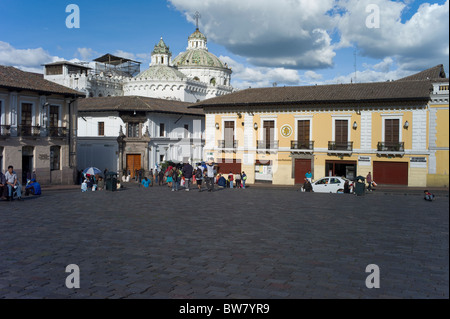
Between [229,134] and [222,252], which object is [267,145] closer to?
[229,134]

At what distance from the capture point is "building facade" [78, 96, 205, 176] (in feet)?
142

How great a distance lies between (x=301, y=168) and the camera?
114 feet

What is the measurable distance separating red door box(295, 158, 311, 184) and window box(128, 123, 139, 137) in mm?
16922

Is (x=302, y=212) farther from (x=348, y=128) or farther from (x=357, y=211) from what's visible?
(x=348, y=128)

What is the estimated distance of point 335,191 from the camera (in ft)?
88.4

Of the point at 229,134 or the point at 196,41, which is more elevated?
the point at 196,41

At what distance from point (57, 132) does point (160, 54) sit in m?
50.0

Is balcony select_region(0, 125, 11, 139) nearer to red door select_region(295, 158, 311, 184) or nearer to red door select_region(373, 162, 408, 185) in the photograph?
red door select_region(295, 158, 311, 184)

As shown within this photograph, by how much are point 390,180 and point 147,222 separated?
23.2m

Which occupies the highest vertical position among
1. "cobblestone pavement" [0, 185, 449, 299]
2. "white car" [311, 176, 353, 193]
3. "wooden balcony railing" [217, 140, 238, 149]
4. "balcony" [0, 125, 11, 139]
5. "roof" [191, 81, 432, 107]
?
"roof" [191, 81, 432, 107]

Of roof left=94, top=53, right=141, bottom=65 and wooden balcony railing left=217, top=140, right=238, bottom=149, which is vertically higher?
roof left=94, top=53, right=141, bottom=65

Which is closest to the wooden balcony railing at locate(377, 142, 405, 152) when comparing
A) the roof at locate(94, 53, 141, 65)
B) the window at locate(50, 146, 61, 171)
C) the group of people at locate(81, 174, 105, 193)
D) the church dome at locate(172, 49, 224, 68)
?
the group of people at locate(81, 174, 105, 193)

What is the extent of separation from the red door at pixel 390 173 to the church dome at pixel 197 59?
176 feet

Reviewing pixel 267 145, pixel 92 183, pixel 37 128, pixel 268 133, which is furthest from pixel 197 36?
pixel 92 183
